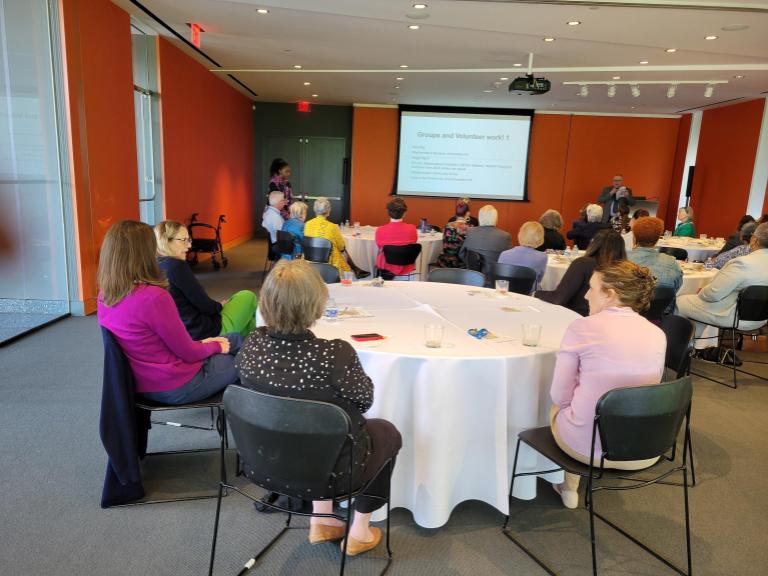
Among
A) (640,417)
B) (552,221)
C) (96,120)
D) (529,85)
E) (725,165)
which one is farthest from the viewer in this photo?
(725,165)

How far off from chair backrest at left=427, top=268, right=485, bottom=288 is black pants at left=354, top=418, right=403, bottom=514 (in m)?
2.19

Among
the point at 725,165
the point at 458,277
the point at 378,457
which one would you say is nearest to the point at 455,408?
the point at 378,457

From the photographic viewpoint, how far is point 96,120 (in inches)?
225

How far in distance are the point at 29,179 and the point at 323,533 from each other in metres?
4.91

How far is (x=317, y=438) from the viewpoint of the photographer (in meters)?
1.73

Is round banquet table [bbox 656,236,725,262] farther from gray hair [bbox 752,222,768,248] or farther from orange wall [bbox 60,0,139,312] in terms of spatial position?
orange wall [bbox 60,0,139,312]

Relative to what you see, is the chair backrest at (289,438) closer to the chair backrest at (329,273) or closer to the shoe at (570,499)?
the shoe at (570,499)

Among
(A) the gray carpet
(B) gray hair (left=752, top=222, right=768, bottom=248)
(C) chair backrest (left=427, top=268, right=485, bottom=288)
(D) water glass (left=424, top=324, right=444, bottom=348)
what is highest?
(B) gray hair (left=752, top=222, right=768, bottom=248)

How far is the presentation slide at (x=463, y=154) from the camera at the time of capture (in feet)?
41.3

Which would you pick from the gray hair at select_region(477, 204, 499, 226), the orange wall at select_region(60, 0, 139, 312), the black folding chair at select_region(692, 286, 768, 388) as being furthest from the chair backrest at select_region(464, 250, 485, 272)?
the orange wall at select_region(60, 0, 139, 312)

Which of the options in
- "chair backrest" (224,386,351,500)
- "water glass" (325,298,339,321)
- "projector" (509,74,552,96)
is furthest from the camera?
"projector" (509,74,552,96)

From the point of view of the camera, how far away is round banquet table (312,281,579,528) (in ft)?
7.72

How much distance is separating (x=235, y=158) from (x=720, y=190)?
984 centimetres

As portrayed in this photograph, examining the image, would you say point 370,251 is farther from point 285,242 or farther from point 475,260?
point 475,260
